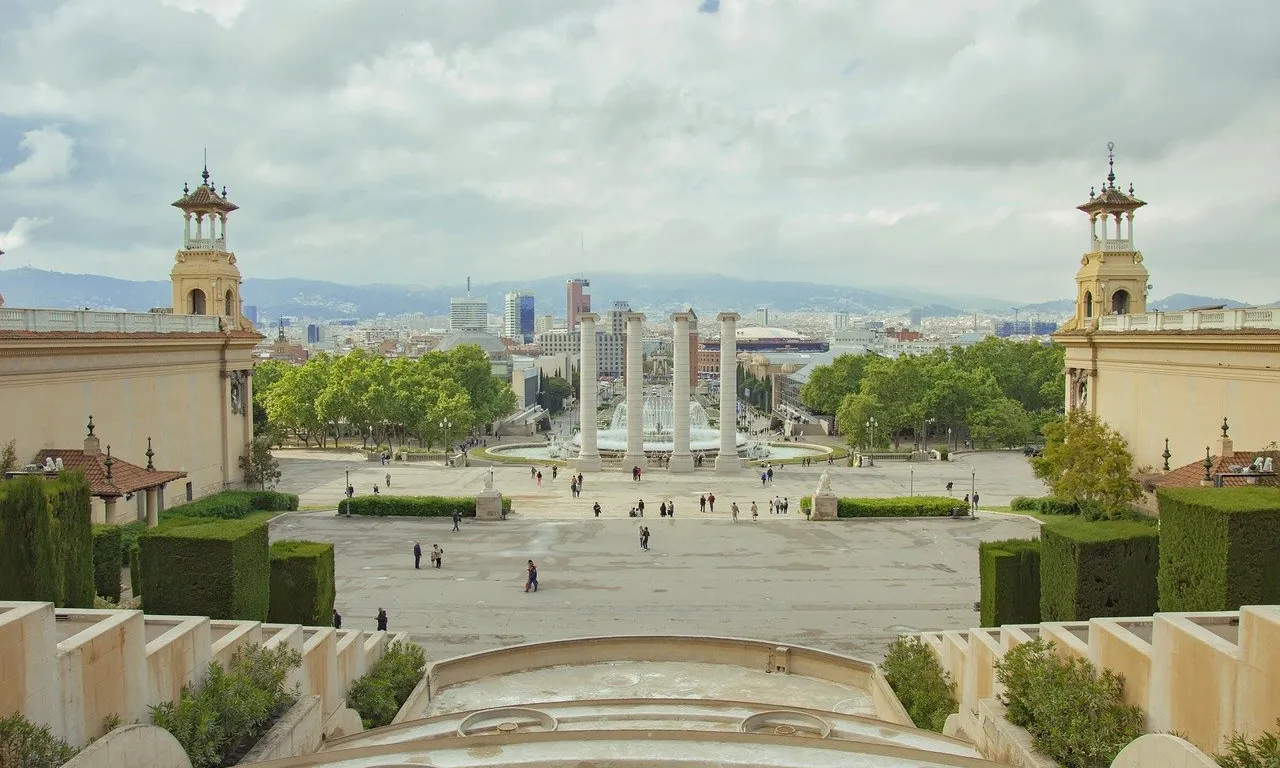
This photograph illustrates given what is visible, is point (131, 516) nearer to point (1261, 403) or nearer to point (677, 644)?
point (677, 644)

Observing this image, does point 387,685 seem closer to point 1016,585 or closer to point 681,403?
point 1016,585

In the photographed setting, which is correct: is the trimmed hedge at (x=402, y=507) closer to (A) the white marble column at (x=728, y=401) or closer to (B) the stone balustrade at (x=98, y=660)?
(A) the white marble column at (x=728, y=401)

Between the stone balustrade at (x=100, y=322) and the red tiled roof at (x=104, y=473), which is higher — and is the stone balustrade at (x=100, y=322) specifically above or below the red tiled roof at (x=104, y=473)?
above

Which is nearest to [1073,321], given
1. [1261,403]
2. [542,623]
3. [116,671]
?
[1261,403]

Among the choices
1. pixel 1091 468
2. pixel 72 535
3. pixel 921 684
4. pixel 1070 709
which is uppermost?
pixel 72 535

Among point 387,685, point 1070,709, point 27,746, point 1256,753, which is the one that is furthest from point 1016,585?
point 27,746

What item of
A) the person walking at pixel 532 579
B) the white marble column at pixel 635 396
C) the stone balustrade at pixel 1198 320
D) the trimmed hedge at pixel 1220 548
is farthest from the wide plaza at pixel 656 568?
the stone balustrade at pixel 1198 320

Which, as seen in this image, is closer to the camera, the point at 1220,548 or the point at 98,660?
the point at 98,660
